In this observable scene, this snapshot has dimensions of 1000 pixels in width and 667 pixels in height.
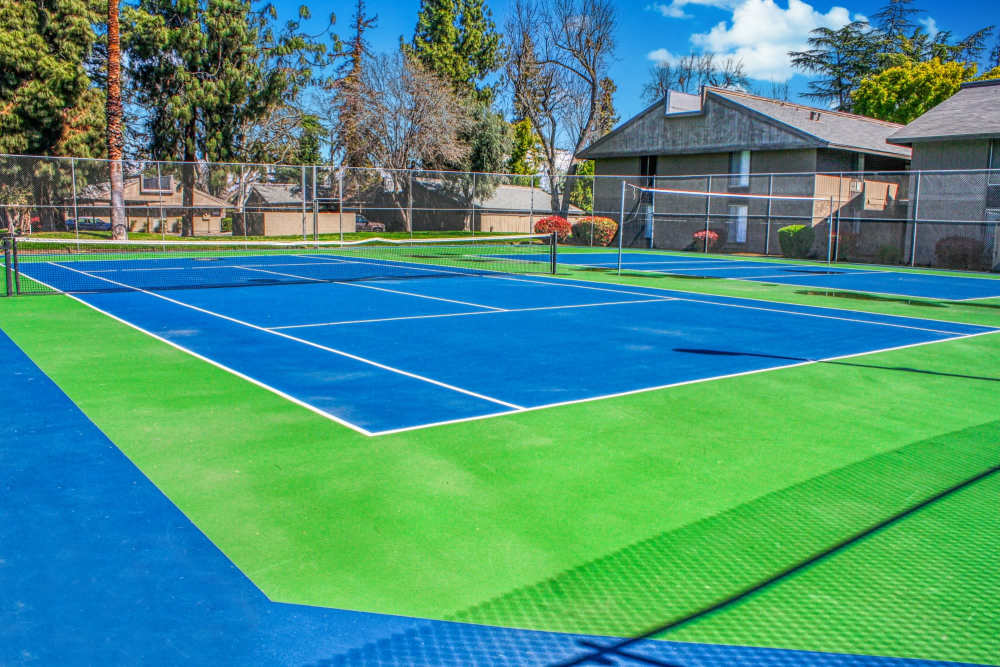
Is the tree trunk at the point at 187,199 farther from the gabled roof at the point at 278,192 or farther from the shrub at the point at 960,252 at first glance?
the shrub at the point at 960,252

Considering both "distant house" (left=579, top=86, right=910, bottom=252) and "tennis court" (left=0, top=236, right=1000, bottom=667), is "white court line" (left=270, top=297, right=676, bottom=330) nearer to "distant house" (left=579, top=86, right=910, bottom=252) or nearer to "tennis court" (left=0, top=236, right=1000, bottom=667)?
"tennis court" (left=0, top=236, right=1000, bottom=667)

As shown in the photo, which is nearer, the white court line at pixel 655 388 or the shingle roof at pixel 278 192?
the white court line at pixel 655 388

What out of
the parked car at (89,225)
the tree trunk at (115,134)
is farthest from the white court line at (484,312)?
the tree trunk at (115,134)

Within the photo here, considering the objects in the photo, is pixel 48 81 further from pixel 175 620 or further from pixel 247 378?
pixel 175 620

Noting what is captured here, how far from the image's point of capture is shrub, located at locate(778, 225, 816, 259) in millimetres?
31672

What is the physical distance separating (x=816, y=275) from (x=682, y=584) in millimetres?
20973

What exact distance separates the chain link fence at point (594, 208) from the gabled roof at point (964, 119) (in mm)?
1838

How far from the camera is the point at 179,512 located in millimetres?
4719

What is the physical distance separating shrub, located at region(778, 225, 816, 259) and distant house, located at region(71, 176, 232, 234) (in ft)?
70.6

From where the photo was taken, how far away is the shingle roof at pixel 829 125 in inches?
1389

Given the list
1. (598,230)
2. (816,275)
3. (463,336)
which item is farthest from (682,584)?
(598,230)

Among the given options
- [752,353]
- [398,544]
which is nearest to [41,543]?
[398,544]

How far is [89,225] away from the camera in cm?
2652

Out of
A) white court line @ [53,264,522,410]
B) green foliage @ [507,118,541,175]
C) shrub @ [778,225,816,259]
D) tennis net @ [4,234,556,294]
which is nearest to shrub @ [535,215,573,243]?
tennis net @ [4,234,556,294]
